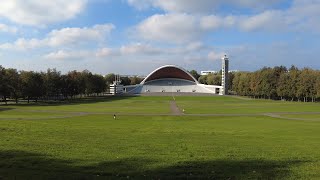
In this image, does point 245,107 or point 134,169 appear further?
point 245,107

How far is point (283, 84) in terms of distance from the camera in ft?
391

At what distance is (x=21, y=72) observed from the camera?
10119 centimetres

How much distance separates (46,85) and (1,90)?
20323 millimetres

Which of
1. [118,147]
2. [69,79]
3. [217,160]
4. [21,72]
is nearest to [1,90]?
[21,72]

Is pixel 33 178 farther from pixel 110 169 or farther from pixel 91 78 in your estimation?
pixel 91 78

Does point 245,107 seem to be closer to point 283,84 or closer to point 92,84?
point 283,84

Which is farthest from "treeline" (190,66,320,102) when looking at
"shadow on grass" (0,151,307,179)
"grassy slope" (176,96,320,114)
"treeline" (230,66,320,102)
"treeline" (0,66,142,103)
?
"shadow on grass" (0,151,307,179)

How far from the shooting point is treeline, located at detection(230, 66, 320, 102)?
10625cm

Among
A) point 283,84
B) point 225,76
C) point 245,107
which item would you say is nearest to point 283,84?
point 283,84

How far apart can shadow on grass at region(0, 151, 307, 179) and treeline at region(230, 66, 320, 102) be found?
94570 millimetres

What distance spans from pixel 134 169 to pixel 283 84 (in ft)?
374

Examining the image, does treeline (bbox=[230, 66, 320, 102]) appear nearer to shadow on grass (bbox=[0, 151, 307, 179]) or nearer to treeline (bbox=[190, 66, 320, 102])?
treeline (bbox=[190, 66, 320, 102])

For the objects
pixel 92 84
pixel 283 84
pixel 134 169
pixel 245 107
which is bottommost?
pixel 245 107

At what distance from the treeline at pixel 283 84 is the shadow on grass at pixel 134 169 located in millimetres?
94570
